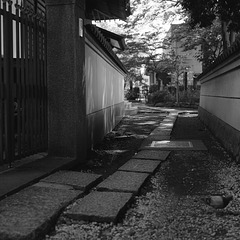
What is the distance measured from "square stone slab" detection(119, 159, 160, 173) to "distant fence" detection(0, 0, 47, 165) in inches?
55.4

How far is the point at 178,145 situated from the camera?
843 cm

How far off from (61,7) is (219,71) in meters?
5.60

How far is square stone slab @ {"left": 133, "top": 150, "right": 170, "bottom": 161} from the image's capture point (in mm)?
6676

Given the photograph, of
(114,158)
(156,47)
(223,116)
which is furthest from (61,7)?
(156,47)

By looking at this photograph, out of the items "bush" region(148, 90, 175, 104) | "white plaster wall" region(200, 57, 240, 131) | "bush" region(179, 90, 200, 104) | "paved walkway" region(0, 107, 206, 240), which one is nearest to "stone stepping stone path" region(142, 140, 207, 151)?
"white plaster wall" region(200, 57, 240, 131)

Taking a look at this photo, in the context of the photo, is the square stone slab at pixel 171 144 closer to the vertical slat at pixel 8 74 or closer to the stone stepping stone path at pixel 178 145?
the stone stepping stone path at pixel 178 145

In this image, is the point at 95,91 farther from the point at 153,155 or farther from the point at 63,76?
the point at 63,76

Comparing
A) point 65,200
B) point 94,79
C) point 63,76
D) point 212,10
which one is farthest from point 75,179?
point 212,10

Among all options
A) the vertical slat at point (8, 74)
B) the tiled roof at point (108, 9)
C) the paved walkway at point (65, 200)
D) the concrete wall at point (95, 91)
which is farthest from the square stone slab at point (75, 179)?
→ the tiled roof at point (108, 9)

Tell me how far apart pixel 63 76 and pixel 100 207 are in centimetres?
274

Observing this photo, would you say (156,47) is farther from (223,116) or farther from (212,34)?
(223,116)

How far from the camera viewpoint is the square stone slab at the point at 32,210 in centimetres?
288

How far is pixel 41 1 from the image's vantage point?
10.6 metres

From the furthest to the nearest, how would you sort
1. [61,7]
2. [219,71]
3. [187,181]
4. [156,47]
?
[156,47]
[219,71]
[61,7]
[187,181]
